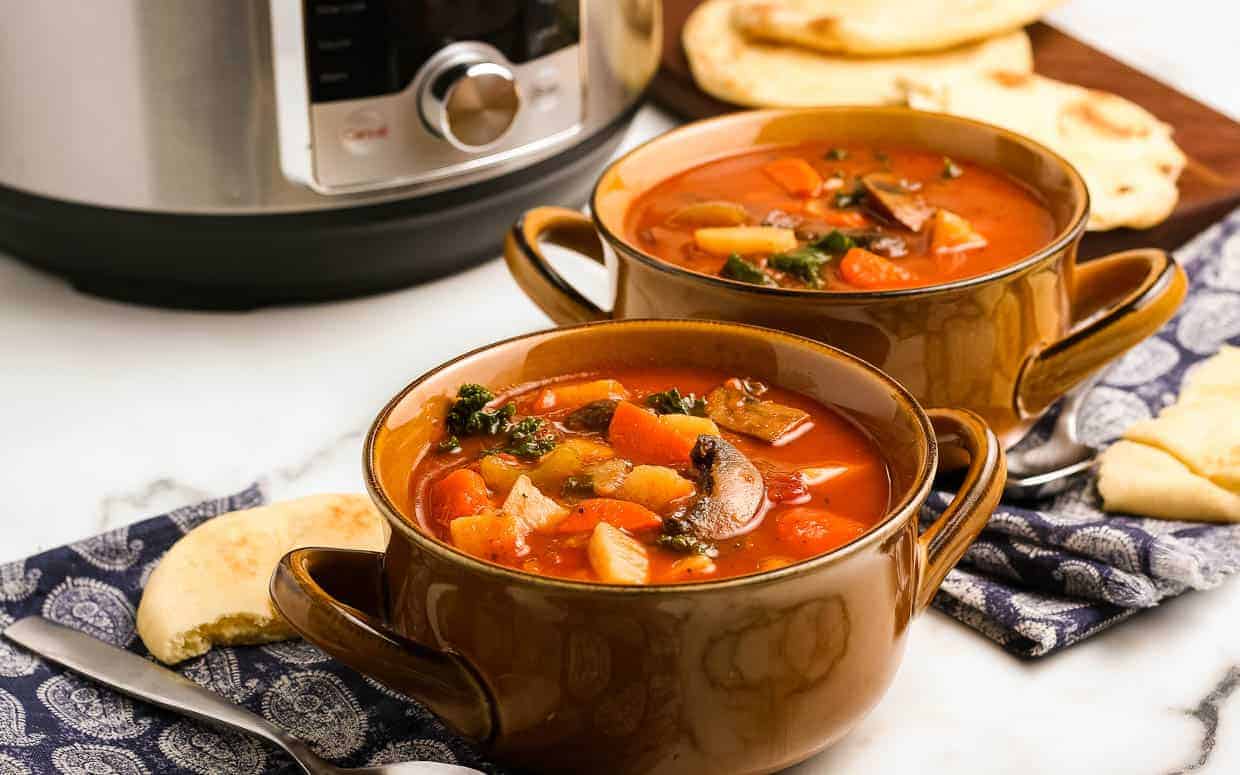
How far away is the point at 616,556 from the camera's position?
105cm

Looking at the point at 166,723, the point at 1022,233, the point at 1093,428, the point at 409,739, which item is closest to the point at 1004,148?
the point at 1022,233

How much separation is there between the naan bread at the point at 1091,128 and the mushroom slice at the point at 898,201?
0.42 metres

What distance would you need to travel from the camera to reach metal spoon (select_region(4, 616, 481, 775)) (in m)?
1.11

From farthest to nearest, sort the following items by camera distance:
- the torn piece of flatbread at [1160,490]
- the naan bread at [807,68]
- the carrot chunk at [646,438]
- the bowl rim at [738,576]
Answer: the naan bread at [807,68], the torn piece of flatbread at [1160,490], the carrot chunk at [646,438], the bowl rim at [738,576]

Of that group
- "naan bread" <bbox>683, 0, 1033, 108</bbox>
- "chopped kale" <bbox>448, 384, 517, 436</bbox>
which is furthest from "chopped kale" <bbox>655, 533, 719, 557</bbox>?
"naan bread" <bbox>683, 0, 1033, 108</bbox>

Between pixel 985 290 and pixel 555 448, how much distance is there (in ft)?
1.47

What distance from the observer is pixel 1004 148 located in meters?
1.67

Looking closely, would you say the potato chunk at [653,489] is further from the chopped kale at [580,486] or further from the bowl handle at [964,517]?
the bowl handle at [964,517]

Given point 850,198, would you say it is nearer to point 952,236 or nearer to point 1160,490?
point 952,236

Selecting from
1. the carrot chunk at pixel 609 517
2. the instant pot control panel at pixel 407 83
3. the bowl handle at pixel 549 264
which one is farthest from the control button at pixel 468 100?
the carrot chunk at pixel 609 517

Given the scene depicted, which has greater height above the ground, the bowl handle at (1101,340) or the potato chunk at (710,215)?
the potato chunk at (710,215)

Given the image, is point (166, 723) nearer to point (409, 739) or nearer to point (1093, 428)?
point (409, 739)

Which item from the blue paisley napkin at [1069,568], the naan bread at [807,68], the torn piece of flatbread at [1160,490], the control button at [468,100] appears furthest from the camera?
the naan bread at [807,68]

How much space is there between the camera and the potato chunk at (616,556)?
3.39ft
